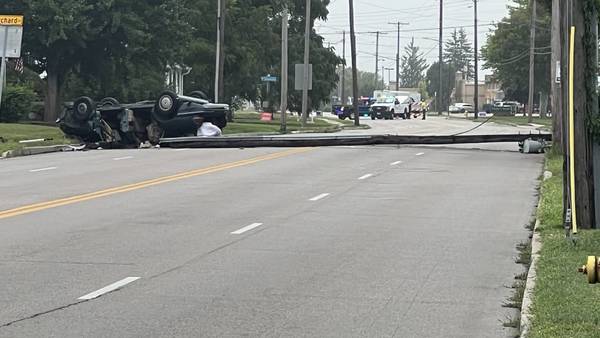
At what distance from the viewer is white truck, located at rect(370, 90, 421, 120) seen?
101 m

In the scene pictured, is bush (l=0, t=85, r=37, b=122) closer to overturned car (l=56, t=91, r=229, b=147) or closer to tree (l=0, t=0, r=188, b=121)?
tree (l=0, t=0, r=188, b=121)

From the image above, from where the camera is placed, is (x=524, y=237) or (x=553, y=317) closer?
(x=553, y=317)

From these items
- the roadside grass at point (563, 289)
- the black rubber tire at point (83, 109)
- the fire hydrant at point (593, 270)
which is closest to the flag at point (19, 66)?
the black rubber tire at point (83, 109)

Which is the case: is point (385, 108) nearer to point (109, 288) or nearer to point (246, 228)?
point (246, 228)

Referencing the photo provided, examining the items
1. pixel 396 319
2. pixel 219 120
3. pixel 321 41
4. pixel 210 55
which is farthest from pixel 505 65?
pixel 396 319

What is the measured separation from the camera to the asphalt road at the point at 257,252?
8.75 m

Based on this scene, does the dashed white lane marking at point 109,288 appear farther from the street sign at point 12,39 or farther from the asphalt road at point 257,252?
the street sign at point 12,39

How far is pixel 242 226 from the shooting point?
14.8 m

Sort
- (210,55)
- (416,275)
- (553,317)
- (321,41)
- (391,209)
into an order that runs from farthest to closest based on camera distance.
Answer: (321,41) < (210,55) < (391,209) < (416,275) < (553,317)

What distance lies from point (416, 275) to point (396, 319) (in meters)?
2.28

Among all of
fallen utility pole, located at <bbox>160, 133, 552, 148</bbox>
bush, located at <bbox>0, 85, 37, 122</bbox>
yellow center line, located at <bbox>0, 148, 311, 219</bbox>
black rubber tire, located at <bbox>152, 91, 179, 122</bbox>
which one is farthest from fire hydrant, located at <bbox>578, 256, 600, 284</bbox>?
bush, located at <bbox>0, 85, 37, 122</bbox>

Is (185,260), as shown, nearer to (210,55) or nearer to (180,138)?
(180,138)

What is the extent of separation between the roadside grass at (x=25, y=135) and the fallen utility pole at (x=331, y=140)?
395 centimetres

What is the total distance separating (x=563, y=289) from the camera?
9422 millimetres
